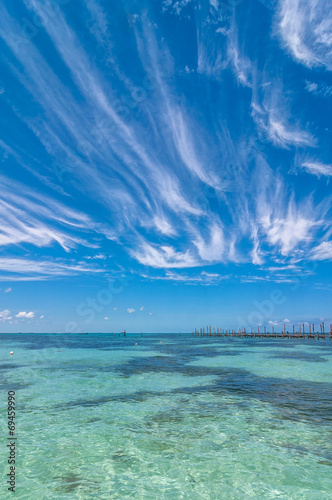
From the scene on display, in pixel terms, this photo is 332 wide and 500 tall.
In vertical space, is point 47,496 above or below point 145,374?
above

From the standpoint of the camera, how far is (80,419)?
40.8 ft

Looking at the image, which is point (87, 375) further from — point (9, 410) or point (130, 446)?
point (130, 446)

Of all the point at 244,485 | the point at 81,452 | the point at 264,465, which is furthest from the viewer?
the point at 81,452

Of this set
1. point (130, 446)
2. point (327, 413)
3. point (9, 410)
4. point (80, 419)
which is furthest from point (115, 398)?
point (327, 413)

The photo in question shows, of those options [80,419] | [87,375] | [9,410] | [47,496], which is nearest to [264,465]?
[47,496]

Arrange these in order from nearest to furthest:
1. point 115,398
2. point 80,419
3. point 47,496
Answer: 1. point 47,496
2. point 80,419
3. point 115,398

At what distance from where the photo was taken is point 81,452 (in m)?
9.27

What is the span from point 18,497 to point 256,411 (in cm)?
1028

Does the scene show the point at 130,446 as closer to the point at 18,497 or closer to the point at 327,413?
the point at 18,497

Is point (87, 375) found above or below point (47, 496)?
below

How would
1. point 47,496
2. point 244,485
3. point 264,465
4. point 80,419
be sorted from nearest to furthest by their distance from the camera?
point 47,496
point 244,485
point 264,465
point 80,419

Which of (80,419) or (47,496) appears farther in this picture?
(80,419)

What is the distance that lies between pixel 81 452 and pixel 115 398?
700 centimetres

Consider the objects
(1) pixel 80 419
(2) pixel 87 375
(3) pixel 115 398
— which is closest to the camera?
(1) pixel 80 419
